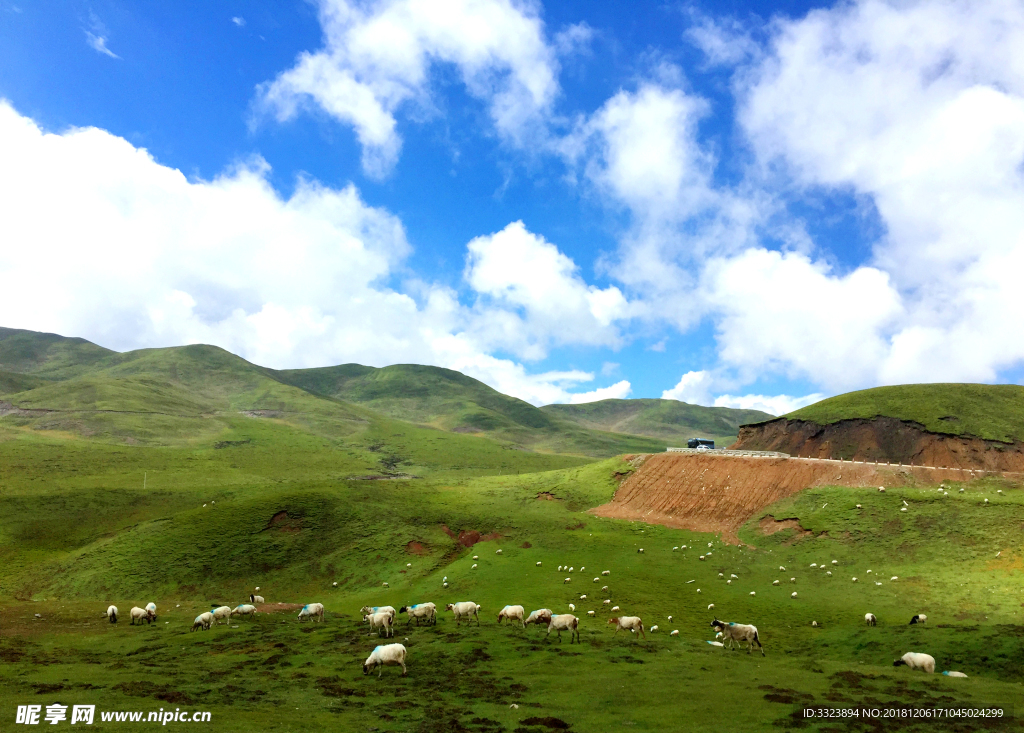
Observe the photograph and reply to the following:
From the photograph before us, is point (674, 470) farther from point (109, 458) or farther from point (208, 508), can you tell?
point (109, 458)

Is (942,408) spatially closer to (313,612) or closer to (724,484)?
(724,484)

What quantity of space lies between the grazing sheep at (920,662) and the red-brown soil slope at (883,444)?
7273cm

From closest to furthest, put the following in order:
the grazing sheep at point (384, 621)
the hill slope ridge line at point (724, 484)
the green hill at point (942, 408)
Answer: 1. the grazing sheep at point (384, 621)
2. the hill slope ridge line at point (724, 484)
3. the green hill at point (942, 408)

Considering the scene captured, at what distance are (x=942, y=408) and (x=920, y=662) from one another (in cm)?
8700

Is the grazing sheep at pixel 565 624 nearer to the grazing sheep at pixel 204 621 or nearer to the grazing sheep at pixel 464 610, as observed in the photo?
the grazing sheep at pixel 464 610

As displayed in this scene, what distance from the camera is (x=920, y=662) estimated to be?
26.3 m

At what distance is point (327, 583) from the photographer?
184 ft

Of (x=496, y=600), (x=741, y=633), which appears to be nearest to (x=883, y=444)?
(x=741, y=633)

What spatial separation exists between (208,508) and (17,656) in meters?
44.1

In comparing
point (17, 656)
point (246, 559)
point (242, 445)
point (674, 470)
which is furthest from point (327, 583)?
point (242, 445)

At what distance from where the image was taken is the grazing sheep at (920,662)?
25989mm

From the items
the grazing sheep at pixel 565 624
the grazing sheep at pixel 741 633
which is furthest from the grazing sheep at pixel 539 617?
the grazing sheep at pixel 741 633

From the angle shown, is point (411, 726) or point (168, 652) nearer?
point (411, 726)

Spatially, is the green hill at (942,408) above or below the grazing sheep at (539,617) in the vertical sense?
above
